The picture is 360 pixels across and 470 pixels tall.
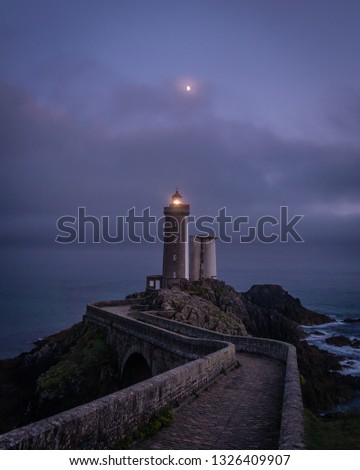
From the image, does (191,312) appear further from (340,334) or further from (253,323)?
(340,334)

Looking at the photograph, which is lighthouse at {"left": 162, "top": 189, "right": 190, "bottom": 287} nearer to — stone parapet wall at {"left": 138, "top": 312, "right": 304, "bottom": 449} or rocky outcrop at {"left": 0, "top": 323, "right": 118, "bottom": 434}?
rocky outcrop at {"left": 0, "top": 323, "right": 118, "bottom": 434}

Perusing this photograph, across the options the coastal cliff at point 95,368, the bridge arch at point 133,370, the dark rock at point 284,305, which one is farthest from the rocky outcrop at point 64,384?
the dark rock at point 284,305

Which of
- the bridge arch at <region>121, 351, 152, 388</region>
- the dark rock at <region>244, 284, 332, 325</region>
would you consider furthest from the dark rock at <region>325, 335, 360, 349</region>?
the bridge arch at <region>121, 351, 152, 388</region>

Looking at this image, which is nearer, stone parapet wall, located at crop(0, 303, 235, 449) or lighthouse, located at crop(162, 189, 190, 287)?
stone parapet wall, located at crop(0, 303, 235, 449)

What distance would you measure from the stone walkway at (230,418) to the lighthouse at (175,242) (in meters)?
31.4

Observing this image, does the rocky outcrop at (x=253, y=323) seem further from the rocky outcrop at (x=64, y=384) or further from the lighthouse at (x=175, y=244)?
the rocky outcrop at (x=64, y=384)

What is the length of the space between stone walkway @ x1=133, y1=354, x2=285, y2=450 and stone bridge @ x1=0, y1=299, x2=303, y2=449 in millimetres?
50

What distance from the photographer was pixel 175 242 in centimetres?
4481

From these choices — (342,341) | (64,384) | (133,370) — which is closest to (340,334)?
(342,341)

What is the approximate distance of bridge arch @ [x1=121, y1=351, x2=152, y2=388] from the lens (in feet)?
79.8

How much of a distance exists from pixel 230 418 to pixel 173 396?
1483mm

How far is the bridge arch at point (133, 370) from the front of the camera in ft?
79.8
